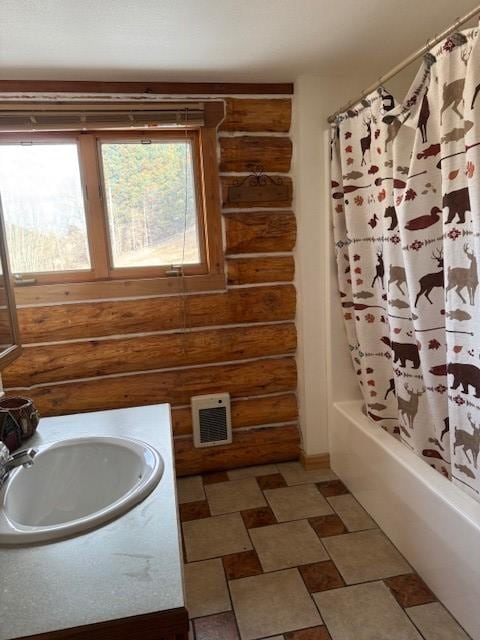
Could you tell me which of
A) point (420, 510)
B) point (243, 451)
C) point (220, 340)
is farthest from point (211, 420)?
point (420, 510)

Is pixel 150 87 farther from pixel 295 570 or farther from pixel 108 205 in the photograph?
pixel 295 570

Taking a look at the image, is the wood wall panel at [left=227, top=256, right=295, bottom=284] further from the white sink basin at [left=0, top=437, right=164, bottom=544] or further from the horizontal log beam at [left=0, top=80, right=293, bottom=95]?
the white sink basin at [left=0, top=437, right=164, bottom=544]

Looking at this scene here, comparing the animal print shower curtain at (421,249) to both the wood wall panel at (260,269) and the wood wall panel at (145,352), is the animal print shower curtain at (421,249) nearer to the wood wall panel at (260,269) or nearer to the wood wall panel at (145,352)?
the wood wall panel at (260,269)

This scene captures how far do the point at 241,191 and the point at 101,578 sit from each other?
212 centimetres

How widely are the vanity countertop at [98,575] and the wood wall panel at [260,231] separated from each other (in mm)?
1737

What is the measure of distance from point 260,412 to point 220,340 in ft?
1.80

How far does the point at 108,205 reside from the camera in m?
2.51

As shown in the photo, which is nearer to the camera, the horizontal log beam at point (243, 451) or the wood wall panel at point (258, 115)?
the wood wall panel at point (258, 115)

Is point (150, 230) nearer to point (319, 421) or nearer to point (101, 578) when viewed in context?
point (319, 421)

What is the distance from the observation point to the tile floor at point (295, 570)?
1.67 meters

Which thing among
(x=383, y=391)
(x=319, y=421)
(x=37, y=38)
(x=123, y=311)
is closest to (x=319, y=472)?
(x=319, y=421)

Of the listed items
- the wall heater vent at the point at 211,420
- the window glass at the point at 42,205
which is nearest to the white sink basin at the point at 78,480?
the wall heater vent at the point at 211,420

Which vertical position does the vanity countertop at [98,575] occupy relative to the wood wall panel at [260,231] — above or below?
below

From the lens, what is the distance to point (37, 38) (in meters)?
1.82
